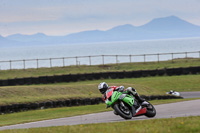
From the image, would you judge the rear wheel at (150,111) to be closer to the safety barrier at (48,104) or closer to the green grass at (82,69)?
the safety barrier at (48,104)

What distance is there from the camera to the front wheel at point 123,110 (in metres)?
12.8

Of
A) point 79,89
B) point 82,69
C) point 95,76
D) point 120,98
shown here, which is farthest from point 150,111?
point 82,69

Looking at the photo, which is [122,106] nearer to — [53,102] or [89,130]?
→ [89,130]

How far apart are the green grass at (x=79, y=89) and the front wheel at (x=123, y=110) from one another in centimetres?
940

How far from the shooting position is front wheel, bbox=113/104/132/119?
12.8 metres

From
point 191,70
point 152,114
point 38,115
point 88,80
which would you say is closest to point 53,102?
point 38,115

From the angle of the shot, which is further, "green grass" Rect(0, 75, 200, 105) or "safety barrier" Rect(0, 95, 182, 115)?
"green grass" Rect(0, 75, 200, 105)

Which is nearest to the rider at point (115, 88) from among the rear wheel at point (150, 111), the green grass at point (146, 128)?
the rear wheel at point (150, 111)

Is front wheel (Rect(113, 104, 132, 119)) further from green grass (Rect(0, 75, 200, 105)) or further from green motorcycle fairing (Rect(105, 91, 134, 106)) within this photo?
green grass (Rect(0, 75, 200, 105))

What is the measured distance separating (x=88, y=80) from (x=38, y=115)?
2121cm

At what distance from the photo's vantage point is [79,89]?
94.2ft

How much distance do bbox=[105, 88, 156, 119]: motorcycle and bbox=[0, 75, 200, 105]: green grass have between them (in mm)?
9288

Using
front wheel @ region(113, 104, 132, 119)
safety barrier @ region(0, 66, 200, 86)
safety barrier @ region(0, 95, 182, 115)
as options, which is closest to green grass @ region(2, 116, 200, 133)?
front wheel @ region(113, 104, 132, 119)

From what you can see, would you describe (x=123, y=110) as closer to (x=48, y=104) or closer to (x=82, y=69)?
(x=48, y=104)
